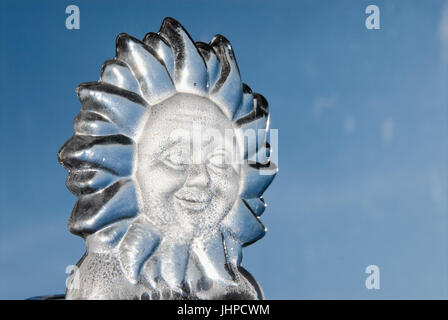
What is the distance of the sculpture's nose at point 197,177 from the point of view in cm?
282

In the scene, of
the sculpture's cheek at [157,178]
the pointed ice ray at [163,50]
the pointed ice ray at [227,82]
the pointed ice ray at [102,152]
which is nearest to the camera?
the pointed ice ray at [102,152]

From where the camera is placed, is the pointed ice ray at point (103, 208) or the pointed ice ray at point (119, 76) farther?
the pointed ice ray at point (119, 76)

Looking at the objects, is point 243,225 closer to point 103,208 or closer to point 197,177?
point 197,177

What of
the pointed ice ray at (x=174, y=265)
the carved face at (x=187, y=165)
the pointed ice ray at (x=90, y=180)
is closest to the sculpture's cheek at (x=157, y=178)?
the carved face at (x=187, y=165)

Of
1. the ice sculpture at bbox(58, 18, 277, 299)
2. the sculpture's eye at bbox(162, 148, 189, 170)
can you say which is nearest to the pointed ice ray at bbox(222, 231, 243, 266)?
the ice sculpture at bbox(58, 18, 277, 299)

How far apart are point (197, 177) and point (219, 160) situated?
0.14 metres

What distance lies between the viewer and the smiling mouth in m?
2.82

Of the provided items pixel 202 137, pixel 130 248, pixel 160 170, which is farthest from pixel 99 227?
pixel 202 137

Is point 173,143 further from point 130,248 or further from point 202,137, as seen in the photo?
point 130,248

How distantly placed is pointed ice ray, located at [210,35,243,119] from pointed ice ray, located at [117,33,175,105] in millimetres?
258

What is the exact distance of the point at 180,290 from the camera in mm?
2752

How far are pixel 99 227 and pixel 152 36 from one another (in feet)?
2.75

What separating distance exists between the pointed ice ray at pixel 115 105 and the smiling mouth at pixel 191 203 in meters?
0.33

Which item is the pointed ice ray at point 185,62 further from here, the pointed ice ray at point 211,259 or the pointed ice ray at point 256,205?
the pointed ice ray at point 211,259
